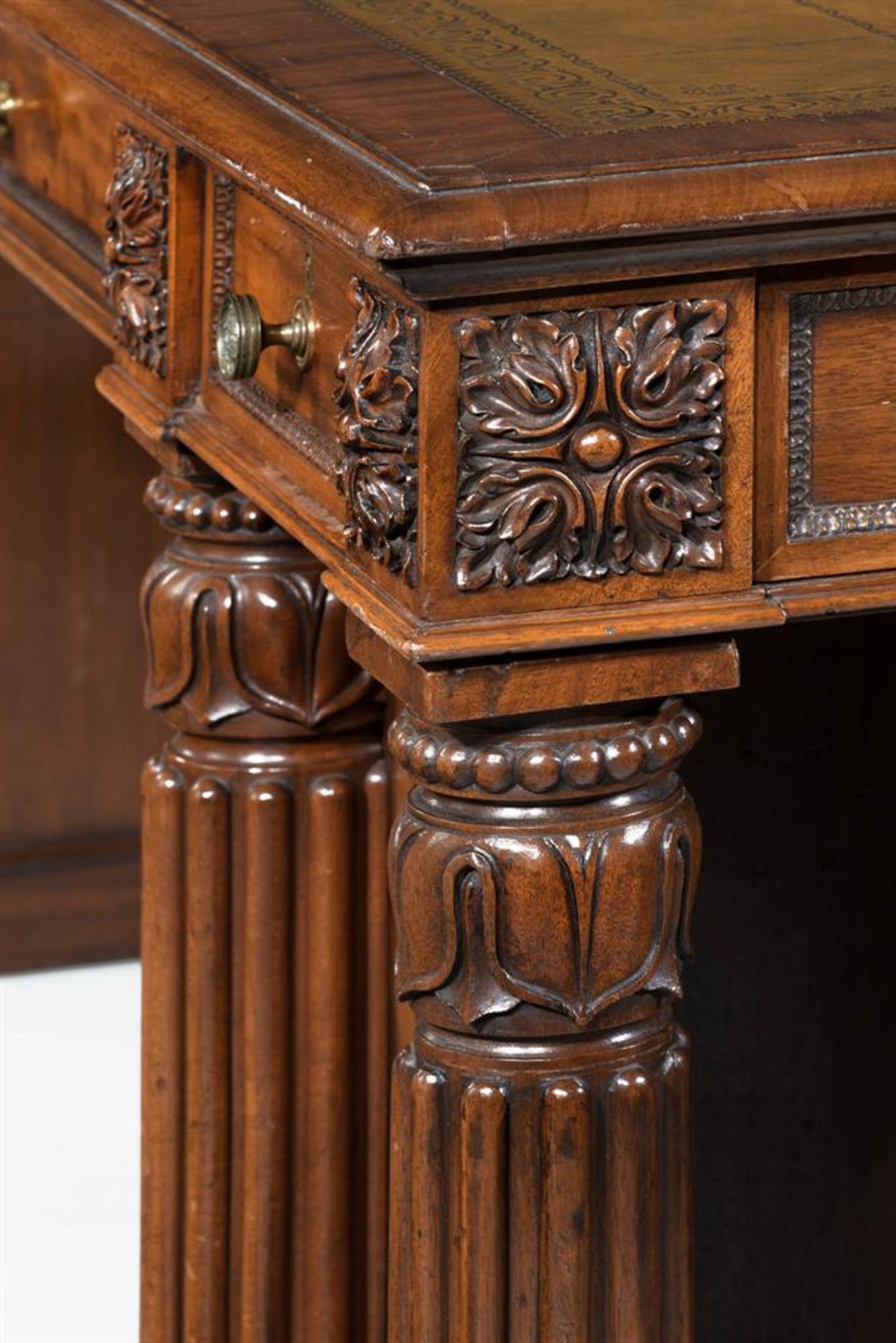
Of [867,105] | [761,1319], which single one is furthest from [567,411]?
Result: [761,1319]

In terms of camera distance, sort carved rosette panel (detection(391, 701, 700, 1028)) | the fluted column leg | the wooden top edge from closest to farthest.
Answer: the wooden top edge < carved rosette panel (detection(391, 701, 700, 1028)) < the fluted column leg

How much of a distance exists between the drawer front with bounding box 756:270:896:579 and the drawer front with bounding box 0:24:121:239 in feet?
1.55

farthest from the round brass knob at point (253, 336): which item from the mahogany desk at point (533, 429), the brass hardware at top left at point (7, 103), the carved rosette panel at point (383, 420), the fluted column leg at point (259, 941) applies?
the brass hardware at top left at point (7, 103)

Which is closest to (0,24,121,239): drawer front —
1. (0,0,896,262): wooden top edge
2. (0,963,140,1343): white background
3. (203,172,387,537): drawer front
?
(203,172,387,537): drawer front

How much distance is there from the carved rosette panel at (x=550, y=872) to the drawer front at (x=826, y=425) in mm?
84

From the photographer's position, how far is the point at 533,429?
836mm

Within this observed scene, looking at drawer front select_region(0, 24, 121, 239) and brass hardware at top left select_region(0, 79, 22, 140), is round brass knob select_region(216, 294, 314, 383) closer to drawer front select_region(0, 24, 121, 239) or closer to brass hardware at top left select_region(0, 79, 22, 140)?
drawer front select_region(0, 24, 121, 239)

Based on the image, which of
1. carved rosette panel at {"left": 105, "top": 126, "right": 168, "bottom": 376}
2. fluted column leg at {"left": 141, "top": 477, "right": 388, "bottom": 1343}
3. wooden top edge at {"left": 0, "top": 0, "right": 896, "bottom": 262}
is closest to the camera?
wooden top edge at {"left": 0, "top": 0, "right": 896, "bottom": 262}

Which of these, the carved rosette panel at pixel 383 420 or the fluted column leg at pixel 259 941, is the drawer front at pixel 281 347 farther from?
the fluted column leg at pixel 259 941

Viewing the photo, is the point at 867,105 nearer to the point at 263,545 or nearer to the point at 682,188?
the point at 682,188

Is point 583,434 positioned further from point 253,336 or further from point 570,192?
point 253,336

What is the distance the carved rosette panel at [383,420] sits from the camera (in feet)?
2.77

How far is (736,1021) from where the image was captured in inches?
52.9

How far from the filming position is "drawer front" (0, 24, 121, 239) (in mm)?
1292
